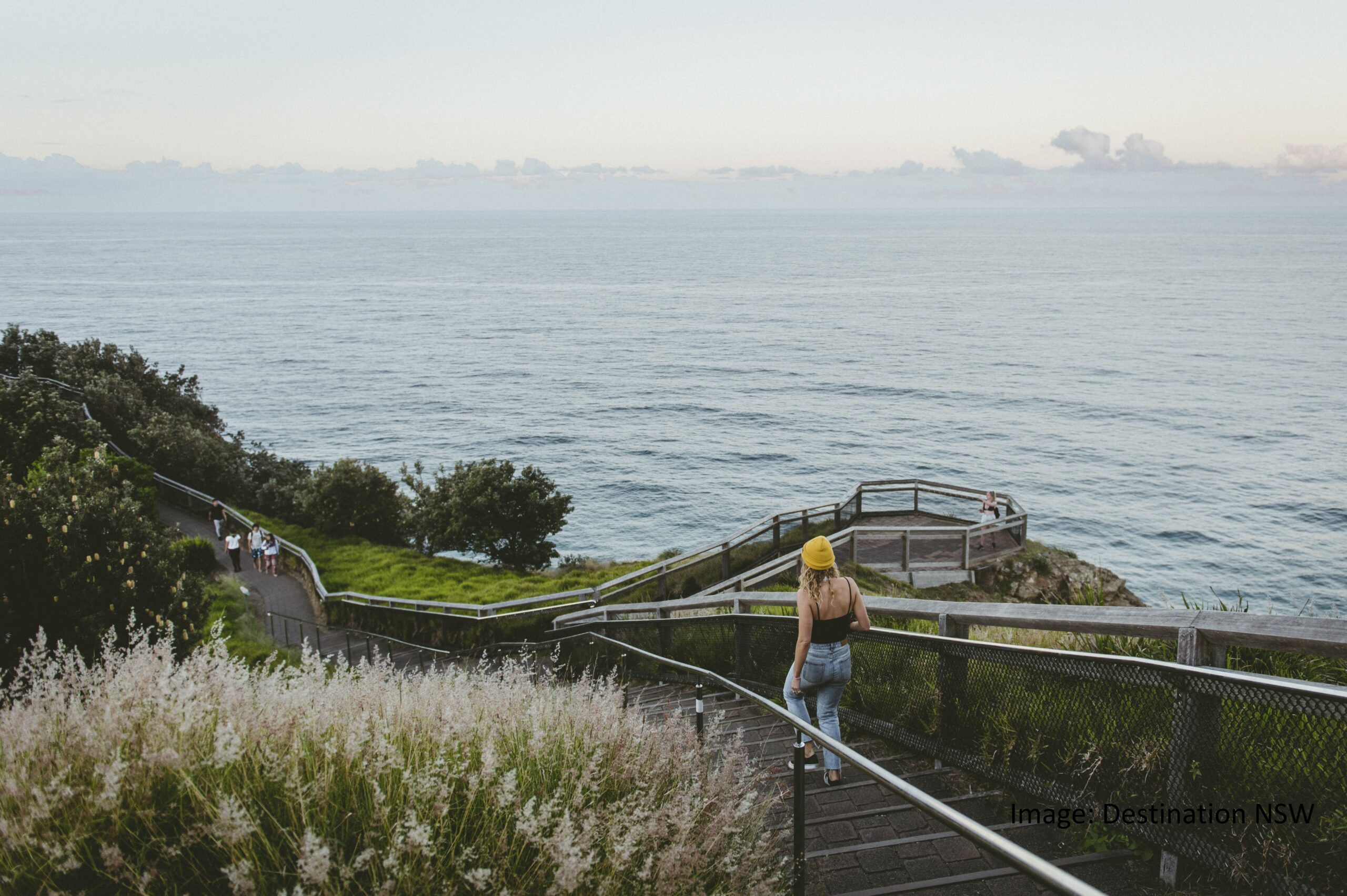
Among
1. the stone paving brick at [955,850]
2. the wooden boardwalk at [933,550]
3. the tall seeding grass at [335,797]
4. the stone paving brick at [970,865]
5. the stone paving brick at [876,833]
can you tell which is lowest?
the wooden boardwalk at [933,550]

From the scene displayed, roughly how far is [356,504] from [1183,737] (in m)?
28.7

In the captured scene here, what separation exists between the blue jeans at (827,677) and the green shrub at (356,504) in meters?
25.8

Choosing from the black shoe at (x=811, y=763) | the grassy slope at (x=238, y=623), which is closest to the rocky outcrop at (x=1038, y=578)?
the black shoe at (x=811, y=763)

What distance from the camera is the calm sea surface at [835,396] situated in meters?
37.2

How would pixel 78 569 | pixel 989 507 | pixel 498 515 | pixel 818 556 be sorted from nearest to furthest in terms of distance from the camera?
1. pixel 818 556
2. pixel 78 569
3. pixel 989 507
4. pixel 498 515

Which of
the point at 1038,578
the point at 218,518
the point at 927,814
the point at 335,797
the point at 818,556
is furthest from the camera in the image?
the point at 218,518

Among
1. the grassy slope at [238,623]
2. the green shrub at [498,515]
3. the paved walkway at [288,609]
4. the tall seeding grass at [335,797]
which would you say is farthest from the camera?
the green shrub at [498,515]

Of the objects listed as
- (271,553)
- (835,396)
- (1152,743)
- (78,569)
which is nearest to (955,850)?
(1152,743)

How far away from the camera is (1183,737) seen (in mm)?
3666

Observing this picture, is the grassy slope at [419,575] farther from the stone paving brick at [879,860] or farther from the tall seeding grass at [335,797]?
the stone paving brick at [879,860]

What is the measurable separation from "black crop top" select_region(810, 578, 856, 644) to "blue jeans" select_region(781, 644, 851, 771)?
41mm

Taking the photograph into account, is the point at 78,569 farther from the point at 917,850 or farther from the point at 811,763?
the point at 917,850

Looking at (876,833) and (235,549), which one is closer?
(876,833)

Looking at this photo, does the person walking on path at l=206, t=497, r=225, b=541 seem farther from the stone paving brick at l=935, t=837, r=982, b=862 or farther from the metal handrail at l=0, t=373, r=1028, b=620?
the stone paving brick at l=935, t=837, r=982, b=862
